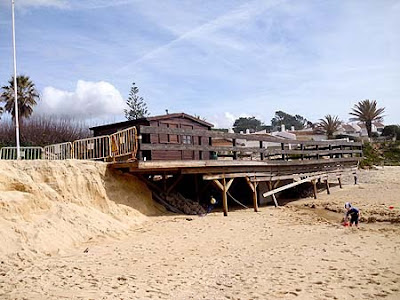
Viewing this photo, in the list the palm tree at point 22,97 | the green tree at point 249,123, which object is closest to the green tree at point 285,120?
the green tree at point 249,123

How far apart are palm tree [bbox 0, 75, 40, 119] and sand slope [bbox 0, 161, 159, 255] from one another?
2206cm

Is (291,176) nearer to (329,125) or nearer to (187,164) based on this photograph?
(187,164)

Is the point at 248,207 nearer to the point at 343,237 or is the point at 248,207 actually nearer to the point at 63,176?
the point at 343,237

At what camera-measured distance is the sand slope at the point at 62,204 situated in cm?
775

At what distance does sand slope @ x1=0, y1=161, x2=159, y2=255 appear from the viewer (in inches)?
305

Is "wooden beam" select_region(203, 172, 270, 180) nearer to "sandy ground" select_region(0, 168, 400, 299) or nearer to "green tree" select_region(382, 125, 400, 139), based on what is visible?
"sandy ground" select_region(0, 168, 400, 299)

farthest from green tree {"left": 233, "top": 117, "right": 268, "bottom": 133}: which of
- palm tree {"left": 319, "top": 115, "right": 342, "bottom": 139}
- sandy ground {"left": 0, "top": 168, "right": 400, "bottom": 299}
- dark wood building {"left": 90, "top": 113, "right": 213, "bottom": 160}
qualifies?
sandy ground {"left": 0, "top": 168, "right": 400, "bottom": 299}

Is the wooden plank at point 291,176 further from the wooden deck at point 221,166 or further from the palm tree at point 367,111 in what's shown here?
the palm tree at point 367,111

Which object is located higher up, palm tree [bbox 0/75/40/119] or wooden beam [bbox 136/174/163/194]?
palm tree [bbox 0/75/40/119]

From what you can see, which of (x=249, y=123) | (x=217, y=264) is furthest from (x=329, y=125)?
(x=249, y=123)

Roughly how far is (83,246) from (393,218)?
10.2m

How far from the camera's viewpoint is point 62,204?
9.39 metres

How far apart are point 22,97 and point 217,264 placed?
28.0 m

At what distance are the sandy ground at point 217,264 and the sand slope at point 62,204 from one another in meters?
0.40
